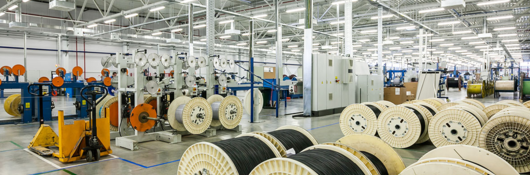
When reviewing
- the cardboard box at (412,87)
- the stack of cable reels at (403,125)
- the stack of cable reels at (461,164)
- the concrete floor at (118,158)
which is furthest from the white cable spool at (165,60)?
the cardboard box at (412,87)

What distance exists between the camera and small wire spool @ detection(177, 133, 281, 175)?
234cm

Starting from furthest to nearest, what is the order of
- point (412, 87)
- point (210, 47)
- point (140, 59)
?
point (412, 87)
point (210, 47)
point (140, 59)

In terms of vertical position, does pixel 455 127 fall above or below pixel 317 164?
below

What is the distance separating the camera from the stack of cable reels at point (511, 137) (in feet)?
12.8

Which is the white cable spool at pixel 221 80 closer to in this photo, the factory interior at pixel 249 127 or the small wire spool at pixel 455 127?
the factory interior at pixel 249 127

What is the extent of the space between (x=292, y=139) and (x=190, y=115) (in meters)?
3.46

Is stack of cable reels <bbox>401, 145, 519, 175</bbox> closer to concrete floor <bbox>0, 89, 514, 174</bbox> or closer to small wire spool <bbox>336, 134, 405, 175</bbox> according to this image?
small wire spool <bbox>336, 134, 405, 175</bbox>

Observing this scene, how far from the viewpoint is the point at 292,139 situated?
312cm

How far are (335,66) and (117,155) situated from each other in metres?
7.86

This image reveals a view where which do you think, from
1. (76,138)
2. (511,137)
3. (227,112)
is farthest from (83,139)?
(511,137)

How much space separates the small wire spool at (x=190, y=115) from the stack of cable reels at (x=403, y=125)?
3353 millimetres

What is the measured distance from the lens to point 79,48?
67.1 ft

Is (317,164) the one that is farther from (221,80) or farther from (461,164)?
(221,80)

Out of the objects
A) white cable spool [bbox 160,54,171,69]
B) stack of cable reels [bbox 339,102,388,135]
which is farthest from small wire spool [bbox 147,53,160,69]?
stack of cable reels [bbox 339,102,388,135]
